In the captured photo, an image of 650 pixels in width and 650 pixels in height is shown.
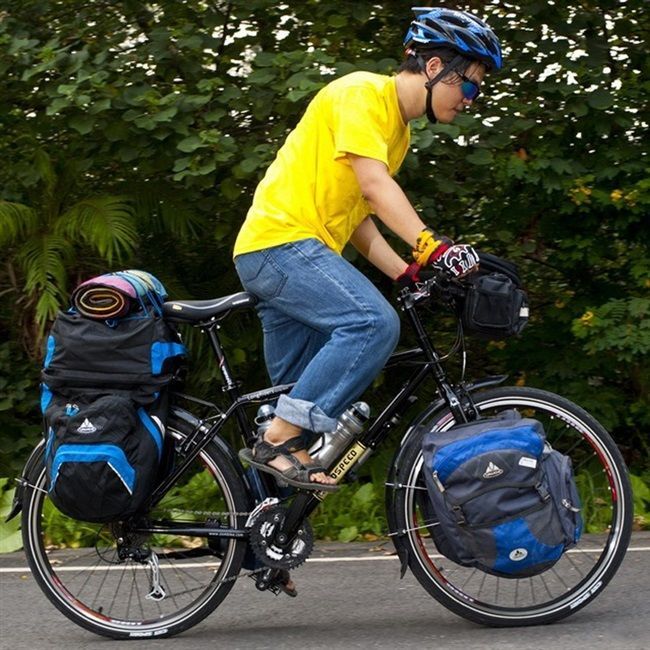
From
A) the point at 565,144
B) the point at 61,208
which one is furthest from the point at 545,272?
the point at 61,208

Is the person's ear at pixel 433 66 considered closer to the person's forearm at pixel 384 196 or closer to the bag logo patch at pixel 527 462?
the person's forearm at pixel 384 196

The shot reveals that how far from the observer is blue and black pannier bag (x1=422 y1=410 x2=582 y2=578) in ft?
15.7

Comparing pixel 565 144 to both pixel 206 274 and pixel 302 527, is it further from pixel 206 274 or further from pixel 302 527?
pixel 302 527

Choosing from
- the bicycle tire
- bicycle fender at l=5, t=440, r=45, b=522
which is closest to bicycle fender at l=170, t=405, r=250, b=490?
the bicycle tire

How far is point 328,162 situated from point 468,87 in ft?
1.81

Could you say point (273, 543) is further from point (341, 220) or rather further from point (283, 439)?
point (341, 220)

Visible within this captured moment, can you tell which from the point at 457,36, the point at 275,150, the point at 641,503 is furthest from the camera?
the point at 275,150

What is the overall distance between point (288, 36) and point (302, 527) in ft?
12.0

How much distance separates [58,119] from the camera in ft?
25.0

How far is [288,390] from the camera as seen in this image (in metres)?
5.05

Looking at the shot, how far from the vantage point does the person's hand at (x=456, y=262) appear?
183 inches

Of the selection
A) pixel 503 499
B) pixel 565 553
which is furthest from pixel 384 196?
pixel 565 553

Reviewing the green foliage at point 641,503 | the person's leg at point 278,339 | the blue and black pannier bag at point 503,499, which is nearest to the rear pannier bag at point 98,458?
the person's leg at point 278,339

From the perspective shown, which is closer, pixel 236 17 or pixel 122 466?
pixel 122 466
